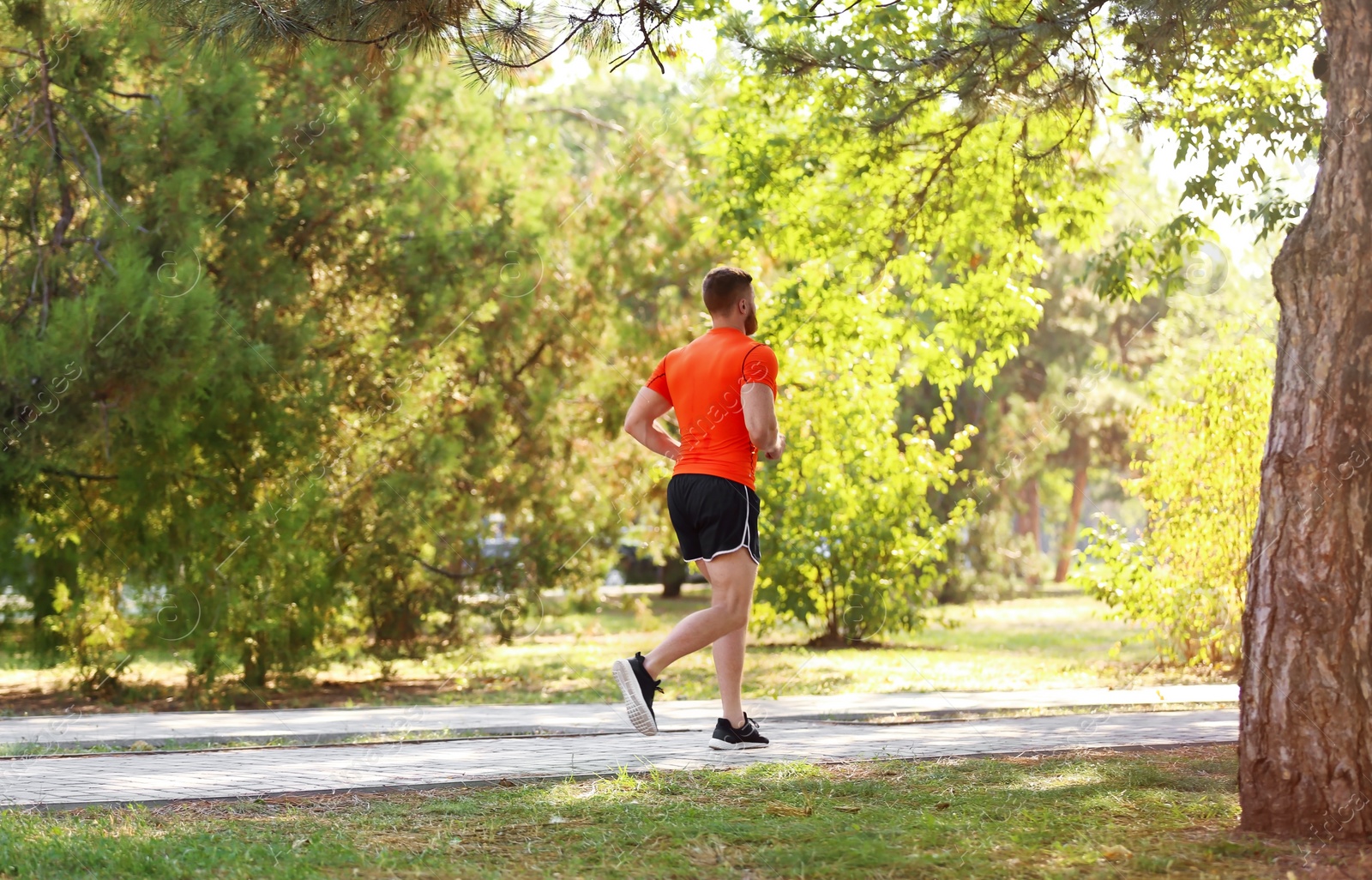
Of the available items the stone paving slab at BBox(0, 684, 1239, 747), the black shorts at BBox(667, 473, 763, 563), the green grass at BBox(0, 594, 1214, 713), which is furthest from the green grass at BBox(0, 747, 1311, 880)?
the green grass at BBox(0, 594, 1214, 713)

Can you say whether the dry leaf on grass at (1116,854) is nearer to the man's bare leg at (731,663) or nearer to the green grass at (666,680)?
the man's bare leg at (731,663)

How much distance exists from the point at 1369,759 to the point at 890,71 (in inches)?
204

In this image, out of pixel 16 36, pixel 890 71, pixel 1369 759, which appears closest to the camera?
pixel 1369 759

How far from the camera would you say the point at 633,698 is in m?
6.70

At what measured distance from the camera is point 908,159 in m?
11.4

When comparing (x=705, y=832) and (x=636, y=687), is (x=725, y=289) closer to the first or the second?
(x=636, y=687)

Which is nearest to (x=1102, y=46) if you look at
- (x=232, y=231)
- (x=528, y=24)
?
(x=528, y=24)

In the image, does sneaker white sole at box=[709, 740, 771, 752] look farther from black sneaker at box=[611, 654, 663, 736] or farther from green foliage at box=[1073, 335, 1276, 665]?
green foliage at box=[1073, 335, 1276, 665]

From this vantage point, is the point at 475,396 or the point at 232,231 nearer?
the point at 232,231

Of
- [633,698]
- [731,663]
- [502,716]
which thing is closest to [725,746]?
[731,663]

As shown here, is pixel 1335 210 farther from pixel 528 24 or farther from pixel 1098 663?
pixel 1098 663

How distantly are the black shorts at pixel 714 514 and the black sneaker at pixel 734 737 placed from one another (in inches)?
34.4

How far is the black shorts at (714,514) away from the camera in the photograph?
258 inches

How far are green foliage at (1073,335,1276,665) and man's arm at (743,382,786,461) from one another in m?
7.37
